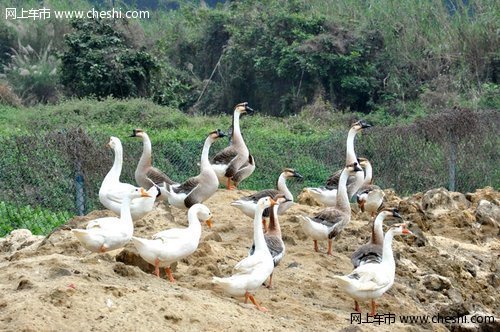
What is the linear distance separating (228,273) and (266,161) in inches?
342

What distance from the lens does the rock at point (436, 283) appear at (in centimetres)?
1124

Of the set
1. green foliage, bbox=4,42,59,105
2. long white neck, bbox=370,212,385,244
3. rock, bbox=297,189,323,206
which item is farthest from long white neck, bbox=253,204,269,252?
green foliage, bbox=4,42,59,105

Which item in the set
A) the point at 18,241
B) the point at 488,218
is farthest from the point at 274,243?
the point at 488,218

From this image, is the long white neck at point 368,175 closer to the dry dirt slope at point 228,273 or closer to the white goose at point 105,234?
the dry dirt slope at point 228,273

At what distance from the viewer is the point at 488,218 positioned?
1505 cm

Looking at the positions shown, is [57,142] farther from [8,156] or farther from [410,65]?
[410,65]

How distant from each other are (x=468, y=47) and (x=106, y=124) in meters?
13.9

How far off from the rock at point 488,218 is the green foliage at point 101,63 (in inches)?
658

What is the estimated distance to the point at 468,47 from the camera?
34.6 m

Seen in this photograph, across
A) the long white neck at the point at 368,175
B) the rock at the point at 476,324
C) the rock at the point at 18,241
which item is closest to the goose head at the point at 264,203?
the rock at the point at 476,324

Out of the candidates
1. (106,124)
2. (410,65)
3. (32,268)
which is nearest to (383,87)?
(410,65)

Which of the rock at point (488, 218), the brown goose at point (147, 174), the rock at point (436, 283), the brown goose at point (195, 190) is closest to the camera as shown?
the rock at point (436, 283)

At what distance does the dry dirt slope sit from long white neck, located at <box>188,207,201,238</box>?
0.46 meters

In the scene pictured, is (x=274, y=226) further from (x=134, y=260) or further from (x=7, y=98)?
(x=7, y=98)
